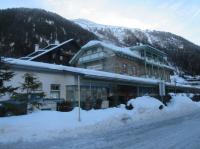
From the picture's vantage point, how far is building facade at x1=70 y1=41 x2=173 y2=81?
33875mm

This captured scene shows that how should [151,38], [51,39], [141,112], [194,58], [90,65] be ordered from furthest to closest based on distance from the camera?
[151,38], [194,58], [51,39], [90,65], [141,112]

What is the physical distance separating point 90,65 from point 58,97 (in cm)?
1724

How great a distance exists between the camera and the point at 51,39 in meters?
67.6

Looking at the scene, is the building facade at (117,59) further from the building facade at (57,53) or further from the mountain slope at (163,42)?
the mountain slope at (163,42)

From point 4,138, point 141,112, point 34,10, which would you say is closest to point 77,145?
point 4,138

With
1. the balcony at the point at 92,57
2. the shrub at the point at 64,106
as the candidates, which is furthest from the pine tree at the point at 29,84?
the balcony at the point at 92,57

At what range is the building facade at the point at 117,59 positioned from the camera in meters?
33.9

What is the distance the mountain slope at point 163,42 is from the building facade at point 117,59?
23777mm

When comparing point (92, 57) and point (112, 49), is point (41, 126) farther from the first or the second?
point (92, 57)

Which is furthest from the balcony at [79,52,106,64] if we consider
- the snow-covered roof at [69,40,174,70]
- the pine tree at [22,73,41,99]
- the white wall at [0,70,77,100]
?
the pine tree at [22,73,41,99]

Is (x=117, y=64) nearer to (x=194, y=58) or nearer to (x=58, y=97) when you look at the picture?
(x=58, y=97)

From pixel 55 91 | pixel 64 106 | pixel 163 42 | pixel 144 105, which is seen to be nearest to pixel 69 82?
pixel 55 91

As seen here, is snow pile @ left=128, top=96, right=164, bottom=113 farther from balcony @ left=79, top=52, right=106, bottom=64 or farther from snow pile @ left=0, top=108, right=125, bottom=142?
balcony @ left=79, top=52, right=106, bottom=64

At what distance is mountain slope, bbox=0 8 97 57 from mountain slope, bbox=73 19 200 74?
21.3 meters
